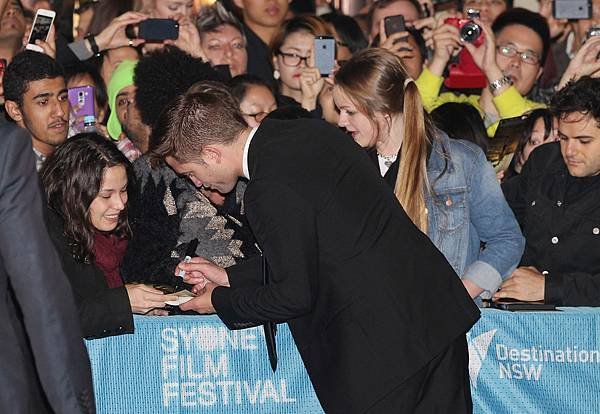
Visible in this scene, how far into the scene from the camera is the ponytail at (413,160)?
4.52m

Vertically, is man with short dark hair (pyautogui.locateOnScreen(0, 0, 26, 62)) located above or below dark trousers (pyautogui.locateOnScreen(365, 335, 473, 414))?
above

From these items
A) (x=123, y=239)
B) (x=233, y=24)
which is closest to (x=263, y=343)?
(x=123, y=239)

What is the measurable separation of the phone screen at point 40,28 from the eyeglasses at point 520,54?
2772 mm

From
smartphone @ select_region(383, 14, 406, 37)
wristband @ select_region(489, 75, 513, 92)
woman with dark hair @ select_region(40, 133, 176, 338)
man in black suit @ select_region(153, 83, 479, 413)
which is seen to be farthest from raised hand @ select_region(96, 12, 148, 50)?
man in black suit @ select_region(153, 83, 479, 413)

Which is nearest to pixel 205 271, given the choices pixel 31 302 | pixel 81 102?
pixel 31 302

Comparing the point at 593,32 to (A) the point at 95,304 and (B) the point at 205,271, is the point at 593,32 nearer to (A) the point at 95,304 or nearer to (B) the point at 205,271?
(B) the point at 205,271

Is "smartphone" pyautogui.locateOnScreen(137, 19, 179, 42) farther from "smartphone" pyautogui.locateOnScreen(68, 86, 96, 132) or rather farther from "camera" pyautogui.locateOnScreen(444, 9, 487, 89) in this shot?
"camera" pyautogui.locateOnScreen(444, 9, 487, 89)

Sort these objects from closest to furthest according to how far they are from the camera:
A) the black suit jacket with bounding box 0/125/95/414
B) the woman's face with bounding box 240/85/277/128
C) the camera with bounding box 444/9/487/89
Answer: the black suit jacket with bounding box 0/125/95/414 < the woman's face with bounding box 240/85/277/128 < the camera with bounding box 444/9/487/89

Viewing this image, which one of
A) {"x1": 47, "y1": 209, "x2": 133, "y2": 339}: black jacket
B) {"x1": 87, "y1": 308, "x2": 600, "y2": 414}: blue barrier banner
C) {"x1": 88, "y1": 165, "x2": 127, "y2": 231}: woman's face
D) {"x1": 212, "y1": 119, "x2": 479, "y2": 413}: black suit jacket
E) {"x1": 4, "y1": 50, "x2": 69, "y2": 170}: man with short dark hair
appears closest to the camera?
{"x1": 212, "y1": 119, "x2": 479, "y2": 413}: black suit jacket

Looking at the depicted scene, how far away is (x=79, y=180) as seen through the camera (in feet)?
15.3

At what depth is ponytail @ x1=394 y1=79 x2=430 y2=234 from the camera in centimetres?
452

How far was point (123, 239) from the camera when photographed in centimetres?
490

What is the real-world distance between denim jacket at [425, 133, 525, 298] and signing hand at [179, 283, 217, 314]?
981 millimetres

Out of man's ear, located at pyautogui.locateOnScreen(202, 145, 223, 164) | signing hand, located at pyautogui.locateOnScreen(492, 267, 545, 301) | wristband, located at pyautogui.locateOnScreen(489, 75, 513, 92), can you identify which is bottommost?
signing hand, located at pyautogui.locateOnScreen(492, 267, 545, 301)
